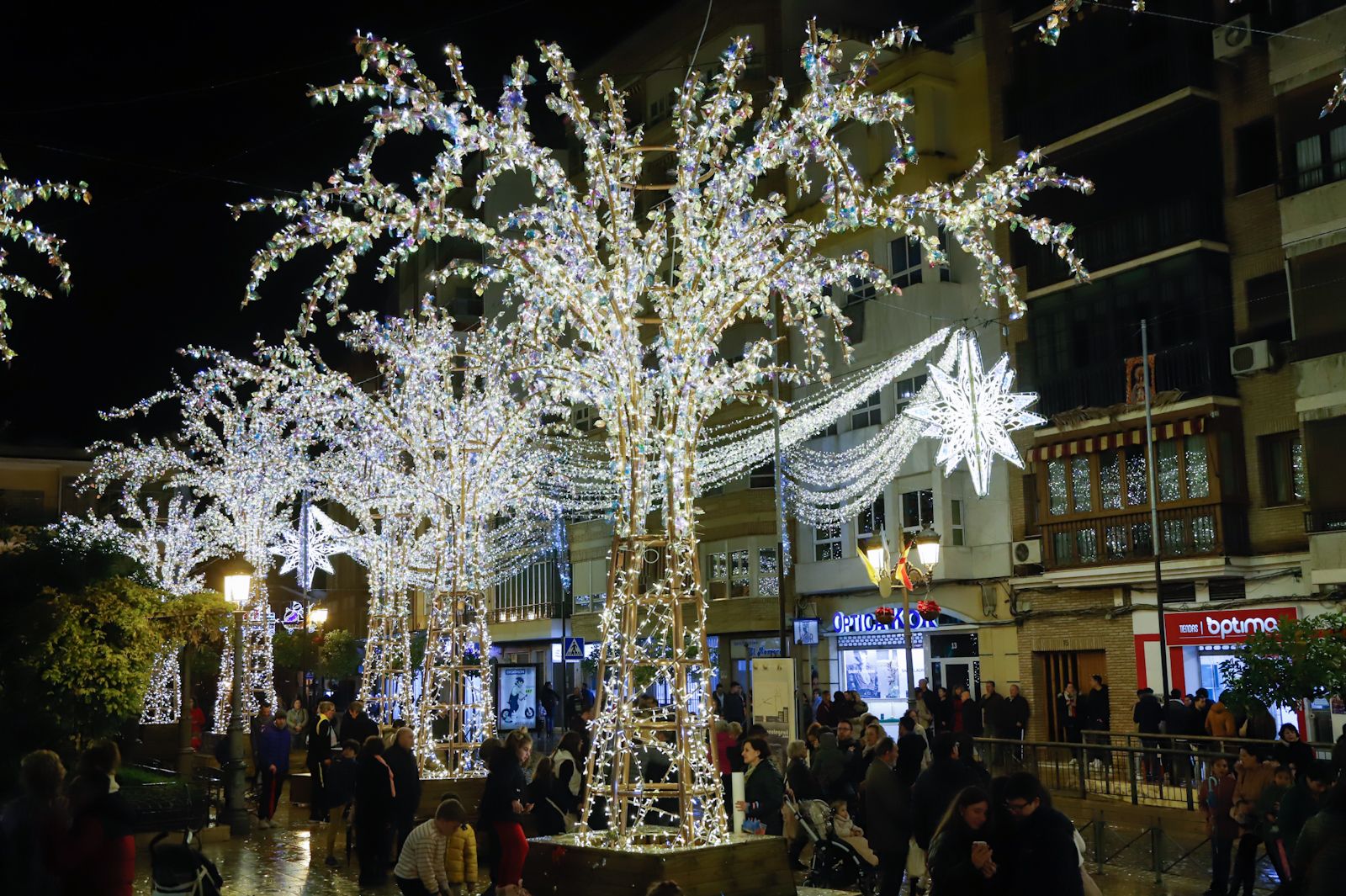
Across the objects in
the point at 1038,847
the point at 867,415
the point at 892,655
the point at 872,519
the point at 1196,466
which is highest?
the point at 867,415

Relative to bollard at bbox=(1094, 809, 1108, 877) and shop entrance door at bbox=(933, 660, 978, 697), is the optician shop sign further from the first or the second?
bollard at bbox=(1094, 809, 1108, 877)

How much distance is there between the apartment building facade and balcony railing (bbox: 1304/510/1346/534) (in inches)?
2.1

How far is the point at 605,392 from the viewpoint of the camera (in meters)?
12.1

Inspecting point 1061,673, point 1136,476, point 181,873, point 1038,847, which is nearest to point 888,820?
point 1038,847

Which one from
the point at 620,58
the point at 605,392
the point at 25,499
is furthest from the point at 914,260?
the point at 25,499

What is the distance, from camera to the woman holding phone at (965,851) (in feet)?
20.9

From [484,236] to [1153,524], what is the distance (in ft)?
60.5

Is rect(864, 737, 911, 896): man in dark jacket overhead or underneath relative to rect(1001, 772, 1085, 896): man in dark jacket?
underneath

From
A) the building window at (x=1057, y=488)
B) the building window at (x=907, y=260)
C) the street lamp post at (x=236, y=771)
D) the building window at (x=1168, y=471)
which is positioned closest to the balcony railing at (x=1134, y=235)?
the building window at (x=907, y=260)

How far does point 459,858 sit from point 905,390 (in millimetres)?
25675

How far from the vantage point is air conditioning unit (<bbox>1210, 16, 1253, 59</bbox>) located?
26344 millimetres

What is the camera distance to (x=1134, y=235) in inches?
1128

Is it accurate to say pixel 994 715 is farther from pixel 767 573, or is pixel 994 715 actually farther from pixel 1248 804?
pixel 767 573

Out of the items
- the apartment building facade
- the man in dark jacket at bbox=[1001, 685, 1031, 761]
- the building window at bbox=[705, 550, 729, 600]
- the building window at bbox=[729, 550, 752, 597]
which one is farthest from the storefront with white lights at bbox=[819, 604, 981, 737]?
the man in dark jacket at bbox=[1001, 685, 1031, 761]
